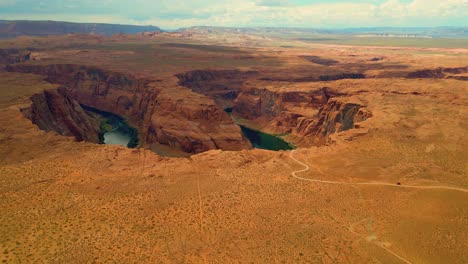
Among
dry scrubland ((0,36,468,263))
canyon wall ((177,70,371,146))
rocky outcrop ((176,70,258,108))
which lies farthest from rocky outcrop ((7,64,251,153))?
dry scrubland ((0,36,468,263))

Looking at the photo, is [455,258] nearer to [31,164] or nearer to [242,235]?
[242,235]

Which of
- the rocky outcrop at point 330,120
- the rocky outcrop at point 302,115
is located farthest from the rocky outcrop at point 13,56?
the rocky outcrop at point 330,120

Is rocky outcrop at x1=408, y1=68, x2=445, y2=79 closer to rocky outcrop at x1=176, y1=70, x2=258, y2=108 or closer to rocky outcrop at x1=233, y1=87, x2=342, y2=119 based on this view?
rocky outcrop at x1=233, y1=87, x2=342, y2=119

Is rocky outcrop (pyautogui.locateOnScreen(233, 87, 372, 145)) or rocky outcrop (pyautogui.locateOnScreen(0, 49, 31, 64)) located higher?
rocky outcrop (pyautogui.locateOnScreen(0, 49, 31, 64))

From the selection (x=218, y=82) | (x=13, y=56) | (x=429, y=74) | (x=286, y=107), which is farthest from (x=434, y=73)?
(x=13, y=56)

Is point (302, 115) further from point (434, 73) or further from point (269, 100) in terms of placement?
point (434, 73)

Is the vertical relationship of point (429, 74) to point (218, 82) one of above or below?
above
